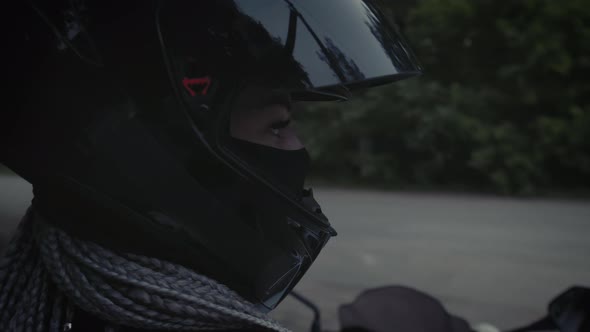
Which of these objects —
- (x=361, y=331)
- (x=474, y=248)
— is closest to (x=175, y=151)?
(x=361, y=331)

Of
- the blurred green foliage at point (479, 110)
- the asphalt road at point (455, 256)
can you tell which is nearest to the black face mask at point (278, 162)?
the asphalt road at point (455, 256)

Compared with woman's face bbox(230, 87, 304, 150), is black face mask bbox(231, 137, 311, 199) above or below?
below

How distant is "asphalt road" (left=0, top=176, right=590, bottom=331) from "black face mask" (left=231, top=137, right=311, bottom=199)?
2.25 ft

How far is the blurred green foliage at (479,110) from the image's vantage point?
27.3 ft

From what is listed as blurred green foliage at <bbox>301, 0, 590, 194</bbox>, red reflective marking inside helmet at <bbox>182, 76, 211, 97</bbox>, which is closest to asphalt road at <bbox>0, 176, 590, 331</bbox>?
red reflective marking inside helmet at <bbox>182, 76, 211, 97</bbox>

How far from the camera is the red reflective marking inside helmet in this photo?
2.93ft

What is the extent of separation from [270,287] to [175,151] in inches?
14.1

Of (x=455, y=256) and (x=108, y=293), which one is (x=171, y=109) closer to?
(x=108, y=293)

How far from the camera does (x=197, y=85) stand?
35.5 inches

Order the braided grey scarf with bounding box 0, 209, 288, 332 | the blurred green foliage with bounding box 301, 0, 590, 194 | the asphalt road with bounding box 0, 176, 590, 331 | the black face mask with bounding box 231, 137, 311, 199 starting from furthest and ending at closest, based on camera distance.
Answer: the blurred green foliage with bounding box 301, 0, 590, 194 → the asphalt road with bounding box 0, 176, 590, 331 → the black face mask with bounding box 231, 137, 311, 199 → the braided grey scarf with bounding box 0, 209, 288, 332

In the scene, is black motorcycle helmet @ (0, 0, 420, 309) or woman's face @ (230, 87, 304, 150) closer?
black motorcycle helmet @ (0, 0, 420, 309)

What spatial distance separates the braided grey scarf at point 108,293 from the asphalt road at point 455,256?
0.44 meters

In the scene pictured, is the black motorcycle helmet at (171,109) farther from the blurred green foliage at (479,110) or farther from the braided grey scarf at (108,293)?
the blurred green foliage at (479,110)

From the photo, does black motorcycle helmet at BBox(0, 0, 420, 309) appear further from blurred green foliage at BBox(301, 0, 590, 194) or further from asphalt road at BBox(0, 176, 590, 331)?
blurred green foliage at BBox(301, 0, 590, 194)
